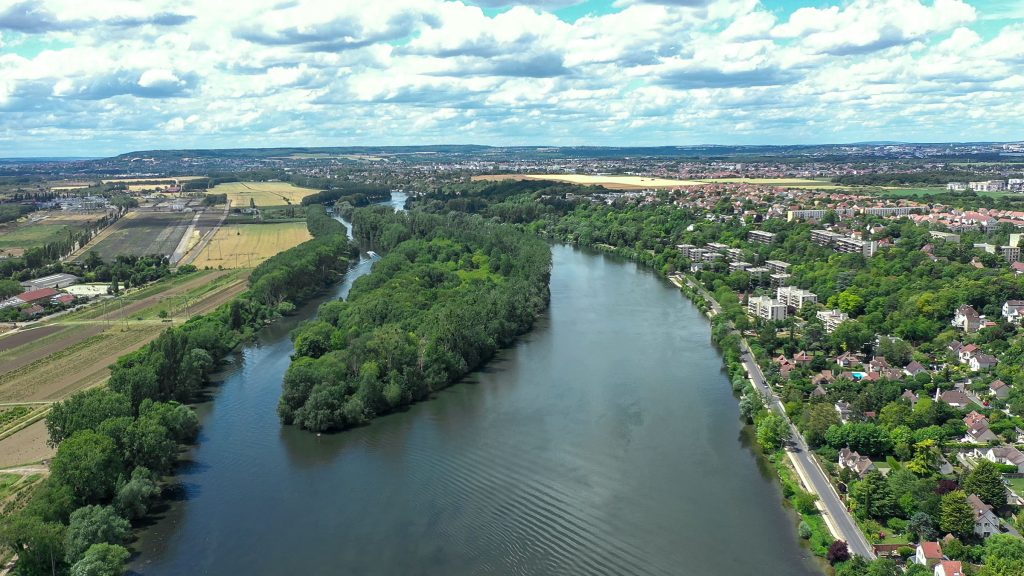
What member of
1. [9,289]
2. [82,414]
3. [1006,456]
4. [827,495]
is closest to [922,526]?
[827,495]

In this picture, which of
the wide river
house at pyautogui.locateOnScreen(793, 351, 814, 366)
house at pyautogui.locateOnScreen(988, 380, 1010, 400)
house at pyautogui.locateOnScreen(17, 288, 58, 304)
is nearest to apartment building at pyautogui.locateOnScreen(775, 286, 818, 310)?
house at pyautogui.locateOnScreen(793, 351, 814, 366)

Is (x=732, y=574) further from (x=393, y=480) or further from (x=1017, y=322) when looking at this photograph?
(x=1017, y=322)

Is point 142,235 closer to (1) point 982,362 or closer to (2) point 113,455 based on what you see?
(2) point 113,455

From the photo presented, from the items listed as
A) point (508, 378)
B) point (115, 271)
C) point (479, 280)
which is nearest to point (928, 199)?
point (479, 280)

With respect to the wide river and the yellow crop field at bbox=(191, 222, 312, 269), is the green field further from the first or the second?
the wide river

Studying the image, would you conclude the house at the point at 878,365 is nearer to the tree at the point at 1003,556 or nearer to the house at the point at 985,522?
the house at the point at 985,522
